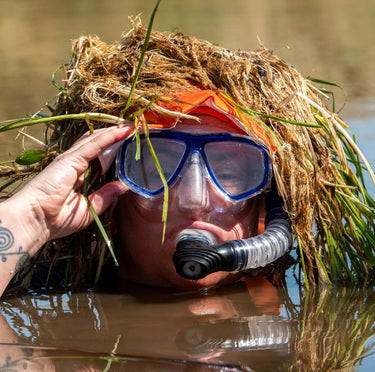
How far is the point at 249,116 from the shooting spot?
2662 mm

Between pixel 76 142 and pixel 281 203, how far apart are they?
89cm

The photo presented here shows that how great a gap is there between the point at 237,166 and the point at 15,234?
36.1 inches

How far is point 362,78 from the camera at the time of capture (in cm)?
692

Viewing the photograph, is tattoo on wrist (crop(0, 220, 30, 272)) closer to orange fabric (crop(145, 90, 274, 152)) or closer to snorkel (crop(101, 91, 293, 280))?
snorkel (crop(101, 91, 293, 280))

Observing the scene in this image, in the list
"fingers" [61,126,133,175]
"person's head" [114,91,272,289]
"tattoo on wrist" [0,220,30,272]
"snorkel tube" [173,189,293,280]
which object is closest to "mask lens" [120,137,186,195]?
"person's head" [114,91,272,289]

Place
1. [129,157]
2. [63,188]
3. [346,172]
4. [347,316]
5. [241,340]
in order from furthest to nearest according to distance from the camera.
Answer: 1. [346,172]
2. [129,157]
3. [63,188]
4. [347,316]
5. [241,340]

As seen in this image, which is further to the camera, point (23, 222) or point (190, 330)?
point (23, 222)

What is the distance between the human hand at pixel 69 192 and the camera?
255 centimetres

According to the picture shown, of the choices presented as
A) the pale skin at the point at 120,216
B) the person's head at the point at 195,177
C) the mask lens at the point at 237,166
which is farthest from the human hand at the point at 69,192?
the mask lens at the point at 237,166

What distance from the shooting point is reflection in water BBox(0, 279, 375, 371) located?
1.92m

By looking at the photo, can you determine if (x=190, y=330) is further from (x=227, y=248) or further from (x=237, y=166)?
(x=237, y=166)

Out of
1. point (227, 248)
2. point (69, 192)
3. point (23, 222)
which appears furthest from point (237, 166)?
point (23, 222)

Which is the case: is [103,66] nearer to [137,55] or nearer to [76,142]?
[137,55]

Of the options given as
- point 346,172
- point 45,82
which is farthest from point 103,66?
point 45,82
